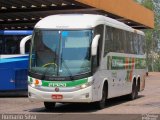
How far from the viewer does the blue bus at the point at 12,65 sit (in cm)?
2338

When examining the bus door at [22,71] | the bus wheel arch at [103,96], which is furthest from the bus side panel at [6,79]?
the bus wheel arch at [103,96]

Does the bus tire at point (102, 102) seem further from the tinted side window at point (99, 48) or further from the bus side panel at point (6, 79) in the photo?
the bus side panel at point (6, 79)

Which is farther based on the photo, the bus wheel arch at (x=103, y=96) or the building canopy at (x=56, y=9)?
the building canopy at (x=56, y=9)

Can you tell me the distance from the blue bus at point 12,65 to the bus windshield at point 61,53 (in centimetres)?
627

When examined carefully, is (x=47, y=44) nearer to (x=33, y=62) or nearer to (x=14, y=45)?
(x=33, y=62)

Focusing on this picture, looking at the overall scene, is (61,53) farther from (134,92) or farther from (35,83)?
(134,92)

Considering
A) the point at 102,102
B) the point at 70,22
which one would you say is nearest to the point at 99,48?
the point at 70,22

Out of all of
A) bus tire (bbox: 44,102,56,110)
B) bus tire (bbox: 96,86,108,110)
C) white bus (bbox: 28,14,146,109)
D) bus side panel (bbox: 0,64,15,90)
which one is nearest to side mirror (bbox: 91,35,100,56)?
white bus (bbox: 28,14,146,109)

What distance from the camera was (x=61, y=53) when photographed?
55.1 ft

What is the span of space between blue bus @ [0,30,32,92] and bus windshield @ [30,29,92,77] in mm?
6273

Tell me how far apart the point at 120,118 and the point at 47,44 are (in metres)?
3.71

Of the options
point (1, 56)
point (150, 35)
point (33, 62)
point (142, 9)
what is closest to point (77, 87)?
point (33, 62)

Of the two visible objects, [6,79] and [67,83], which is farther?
[6,79]

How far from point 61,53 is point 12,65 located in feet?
23.0
